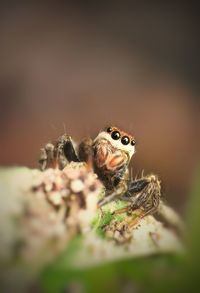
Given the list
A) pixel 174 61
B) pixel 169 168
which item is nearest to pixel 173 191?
pixel 169 168

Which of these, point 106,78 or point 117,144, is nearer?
point 117,144

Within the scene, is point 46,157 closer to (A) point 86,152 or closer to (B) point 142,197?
(A) point 86,152

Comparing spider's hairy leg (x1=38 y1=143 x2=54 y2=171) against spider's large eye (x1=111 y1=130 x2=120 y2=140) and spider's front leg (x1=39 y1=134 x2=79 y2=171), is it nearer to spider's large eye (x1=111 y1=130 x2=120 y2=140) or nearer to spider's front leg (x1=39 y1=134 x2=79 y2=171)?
spider's front leg (x1=39 y1=134 x2=79 y2=171)

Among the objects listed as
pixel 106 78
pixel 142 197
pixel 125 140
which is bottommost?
pixel 142 197

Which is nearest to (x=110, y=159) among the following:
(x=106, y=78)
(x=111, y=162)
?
(x=111, y=162)

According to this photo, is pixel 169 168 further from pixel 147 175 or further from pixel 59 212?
pixel 59 212

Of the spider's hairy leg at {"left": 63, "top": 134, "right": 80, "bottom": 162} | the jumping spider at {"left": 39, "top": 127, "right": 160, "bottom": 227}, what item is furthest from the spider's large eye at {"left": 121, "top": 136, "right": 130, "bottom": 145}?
the spider's hairy leg at {"left": 63, "top": 134, "right": 80, "bottom": 162}

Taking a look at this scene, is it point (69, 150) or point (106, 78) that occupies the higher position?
point (106, 78)
